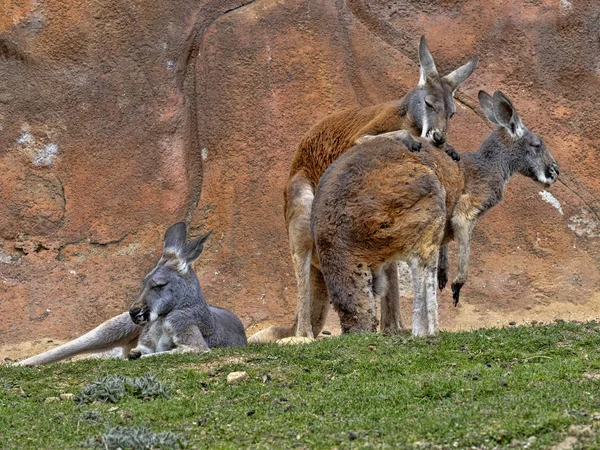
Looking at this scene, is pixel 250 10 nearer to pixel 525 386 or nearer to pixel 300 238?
pixel 300 238

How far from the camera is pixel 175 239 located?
984cm

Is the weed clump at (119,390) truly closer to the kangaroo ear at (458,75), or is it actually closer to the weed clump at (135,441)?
the weed clump at (135,441)

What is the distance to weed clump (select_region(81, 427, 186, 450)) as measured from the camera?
5.75 metres

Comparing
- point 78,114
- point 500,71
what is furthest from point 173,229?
point 500,71

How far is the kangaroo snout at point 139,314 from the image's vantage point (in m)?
9.23

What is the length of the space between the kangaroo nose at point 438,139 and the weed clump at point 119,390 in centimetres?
419

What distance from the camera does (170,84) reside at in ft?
43.4

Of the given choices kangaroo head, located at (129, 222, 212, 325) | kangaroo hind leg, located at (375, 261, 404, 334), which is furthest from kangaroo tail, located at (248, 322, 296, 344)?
kangaroo head, located at (129, 222, 212, 325)

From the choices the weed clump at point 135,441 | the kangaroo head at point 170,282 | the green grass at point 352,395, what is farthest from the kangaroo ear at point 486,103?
the weed clump at point 135,441

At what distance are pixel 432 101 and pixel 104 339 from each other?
4.06 metres

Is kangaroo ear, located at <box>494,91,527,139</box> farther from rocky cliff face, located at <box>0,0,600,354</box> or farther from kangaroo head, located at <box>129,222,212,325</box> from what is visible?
kangaroo head, located at <box>129,222,212,325</box>

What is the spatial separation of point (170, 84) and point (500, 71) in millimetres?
4056

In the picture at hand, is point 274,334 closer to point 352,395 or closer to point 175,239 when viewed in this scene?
point 175,239

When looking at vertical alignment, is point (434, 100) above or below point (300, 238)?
above
